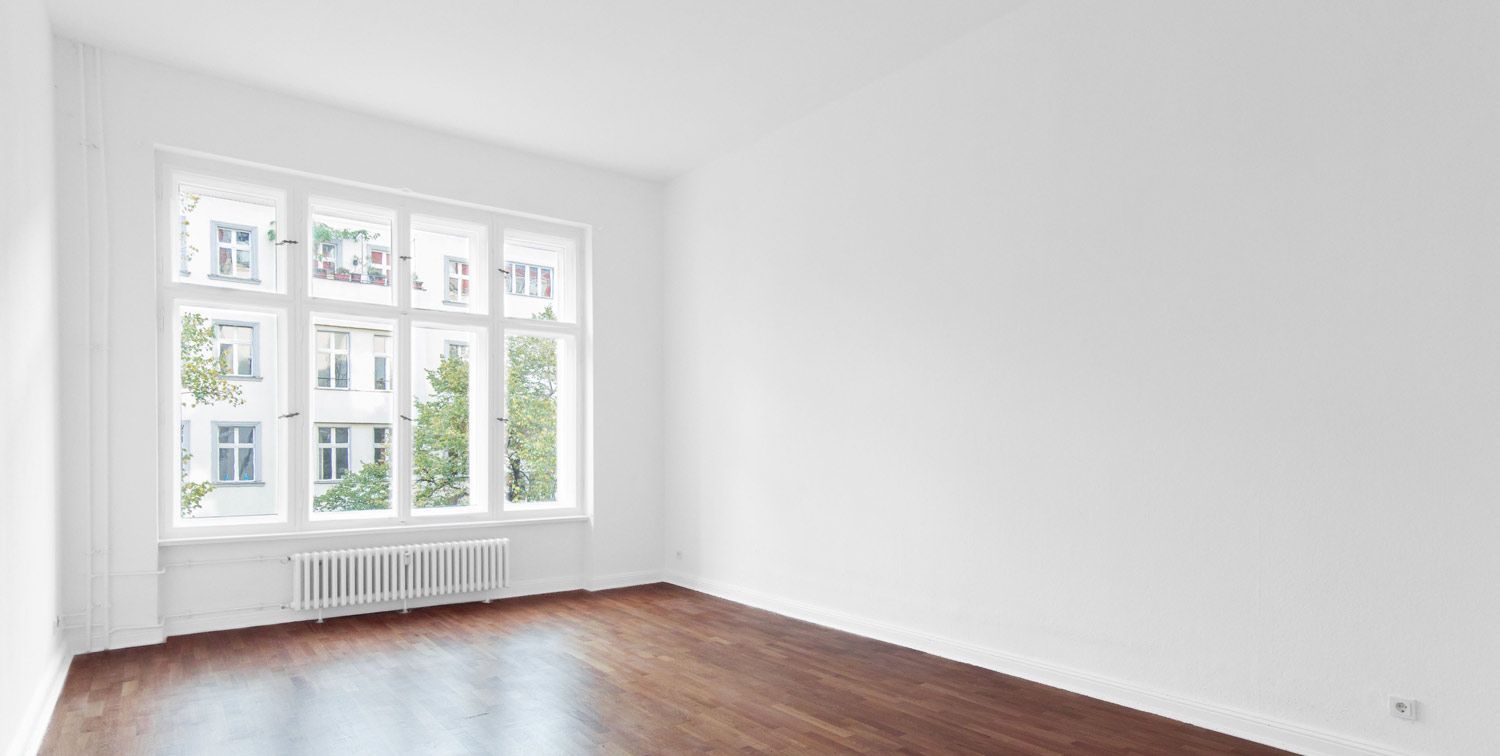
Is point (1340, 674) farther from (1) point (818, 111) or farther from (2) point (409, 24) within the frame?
(2) point (409, 24)

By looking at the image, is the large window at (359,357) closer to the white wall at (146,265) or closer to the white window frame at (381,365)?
the white window frame at (381,365)

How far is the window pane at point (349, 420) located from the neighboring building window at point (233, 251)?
50cm

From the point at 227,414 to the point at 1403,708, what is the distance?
6111mm

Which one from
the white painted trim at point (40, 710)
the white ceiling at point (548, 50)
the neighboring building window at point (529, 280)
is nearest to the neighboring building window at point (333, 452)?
the neighboring building window at point (529, 280)

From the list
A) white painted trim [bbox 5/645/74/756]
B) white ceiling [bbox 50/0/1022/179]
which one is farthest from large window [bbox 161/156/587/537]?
white painted trim [bbox 5/645/74/756]

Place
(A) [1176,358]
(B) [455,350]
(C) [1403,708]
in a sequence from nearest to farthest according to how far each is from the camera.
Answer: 1. (C) [1403,708]
2. (A) [1176,358]
3. (B) [455,350]

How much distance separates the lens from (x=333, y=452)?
571cm

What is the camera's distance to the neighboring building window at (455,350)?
20.4ft

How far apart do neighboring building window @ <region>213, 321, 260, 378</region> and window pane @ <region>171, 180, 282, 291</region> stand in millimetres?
263

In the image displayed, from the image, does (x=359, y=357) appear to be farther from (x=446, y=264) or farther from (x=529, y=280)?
(x=529, y=280)

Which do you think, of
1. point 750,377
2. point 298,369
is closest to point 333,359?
point 298,369

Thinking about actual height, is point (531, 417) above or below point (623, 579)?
above

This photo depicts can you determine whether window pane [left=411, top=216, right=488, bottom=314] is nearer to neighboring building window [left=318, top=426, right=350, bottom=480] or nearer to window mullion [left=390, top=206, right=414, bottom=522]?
window mullion [left=390, top=206, right=414, bottom=522]

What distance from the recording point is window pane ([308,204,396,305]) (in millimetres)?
5719
